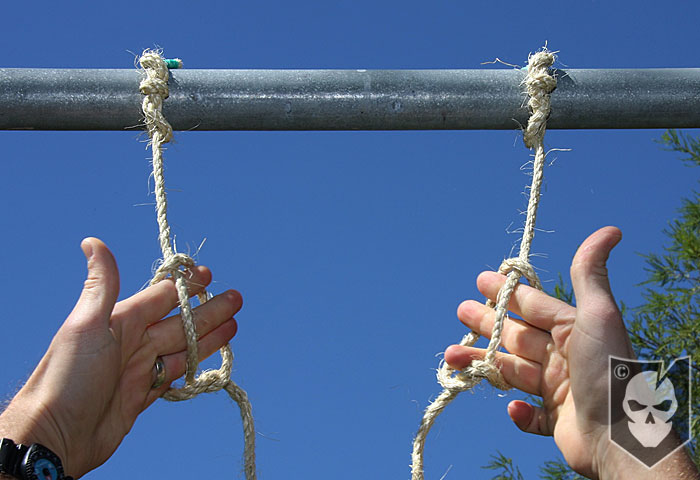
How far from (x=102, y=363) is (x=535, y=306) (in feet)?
2.93

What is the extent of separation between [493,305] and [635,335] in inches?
79.5

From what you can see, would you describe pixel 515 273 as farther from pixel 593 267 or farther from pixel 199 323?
pixel 199 323

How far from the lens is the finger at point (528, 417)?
1722mm

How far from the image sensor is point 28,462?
1393 millimetres

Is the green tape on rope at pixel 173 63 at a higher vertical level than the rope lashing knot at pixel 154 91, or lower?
higher

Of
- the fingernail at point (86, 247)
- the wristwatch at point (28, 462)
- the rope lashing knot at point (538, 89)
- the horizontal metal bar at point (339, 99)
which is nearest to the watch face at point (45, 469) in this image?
the wristwatch at point (28, 462)

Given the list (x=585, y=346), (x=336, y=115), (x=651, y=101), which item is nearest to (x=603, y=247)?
(x=585, y=346)

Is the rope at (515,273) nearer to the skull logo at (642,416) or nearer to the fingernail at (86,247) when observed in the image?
the skull logo at (642,416)

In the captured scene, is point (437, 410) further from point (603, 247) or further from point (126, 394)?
point (126, 394)

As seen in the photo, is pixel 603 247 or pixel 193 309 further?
pixel 193 309

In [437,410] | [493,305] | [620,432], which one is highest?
[493,305]

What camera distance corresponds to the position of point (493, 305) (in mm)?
1768

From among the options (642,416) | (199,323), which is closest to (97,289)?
(199,323)

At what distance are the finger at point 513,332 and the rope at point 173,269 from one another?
1.76ft
